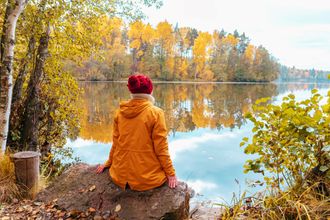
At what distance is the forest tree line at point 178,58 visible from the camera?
40.9 meters

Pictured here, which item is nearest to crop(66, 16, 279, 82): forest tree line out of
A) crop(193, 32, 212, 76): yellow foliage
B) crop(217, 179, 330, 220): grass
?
crop(193, 32, 212, 76): yellow foliage

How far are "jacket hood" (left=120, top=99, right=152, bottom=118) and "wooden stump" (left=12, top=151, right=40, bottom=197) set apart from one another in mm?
1621

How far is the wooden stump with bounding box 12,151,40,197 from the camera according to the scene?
3.47 meters

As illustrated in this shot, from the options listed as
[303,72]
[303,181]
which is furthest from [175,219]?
[303,72]

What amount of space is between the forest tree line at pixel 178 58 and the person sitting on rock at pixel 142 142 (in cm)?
3477

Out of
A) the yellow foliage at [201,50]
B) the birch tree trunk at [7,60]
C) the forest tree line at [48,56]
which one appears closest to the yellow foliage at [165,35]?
the yellow foliage at [201,50]

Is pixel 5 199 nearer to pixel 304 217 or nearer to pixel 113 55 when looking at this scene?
pixel 304 217

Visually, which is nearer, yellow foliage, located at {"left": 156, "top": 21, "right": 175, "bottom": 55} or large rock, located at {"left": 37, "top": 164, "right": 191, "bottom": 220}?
large rock, located at {"left": 37, "top": 164, "right": 191, "bottom": 220}

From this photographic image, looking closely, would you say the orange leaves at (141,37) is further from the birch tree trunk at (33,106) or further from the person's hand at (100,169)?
the person's hand at (100,169)

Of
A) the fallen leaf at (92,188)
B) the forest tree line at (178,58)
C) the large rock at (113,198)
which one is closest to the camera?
the large rock at (113,198)

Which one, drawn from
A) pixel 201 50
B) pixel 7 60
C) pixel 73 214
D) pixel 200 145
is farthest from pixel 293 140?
pixel 201 50

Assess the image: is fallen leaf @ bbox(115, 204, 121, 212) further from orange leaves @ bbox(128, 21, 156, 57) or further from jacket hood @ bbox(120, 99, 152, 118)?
orange leaves @ bbox(128, 21, 156, 57)

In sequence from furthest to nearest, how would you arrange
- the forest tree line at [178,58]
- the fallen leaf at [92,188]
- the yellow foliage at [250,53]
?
1. the yellow foliage at [250,53]
2. the forest tree line at [178,58]
3. the fallen leaf at [92,188]

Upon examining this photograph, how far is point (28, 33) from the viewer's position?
523cm
